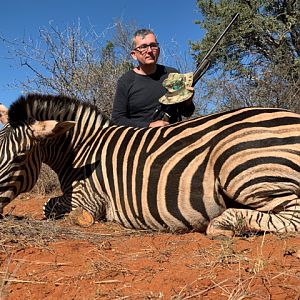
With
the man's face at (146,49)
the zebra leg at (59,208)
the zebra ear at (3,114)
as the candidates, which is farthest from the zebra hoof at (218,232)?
the man's face at (146,49)

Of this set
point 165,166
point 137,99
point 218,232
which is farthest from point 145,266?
point 137,99

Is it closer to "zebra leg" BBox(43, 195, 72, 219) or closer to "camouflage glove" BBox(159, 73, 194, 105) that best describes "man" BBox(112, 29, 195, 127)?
"camouflage glove" BBox(159, 73, 194, 105)

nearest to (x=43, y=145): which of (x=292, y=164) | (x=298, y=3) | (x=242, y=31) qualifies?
(x=292, y=164)

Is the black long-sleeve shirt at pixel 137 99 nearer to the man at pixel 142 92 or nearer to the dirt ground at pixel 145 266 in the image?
the man at pixel 142 92

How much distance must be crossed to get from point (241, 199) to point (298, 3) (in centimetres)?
1171

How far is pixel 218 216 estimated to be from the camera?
9.41 ft

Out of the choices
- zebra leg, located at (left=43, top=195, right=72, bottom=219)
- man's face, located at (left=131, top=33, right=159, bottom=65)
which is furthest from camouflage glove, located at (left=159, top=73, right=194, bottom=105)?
zebra leg, located at (left=43, top=195, right=72, bottom=219)

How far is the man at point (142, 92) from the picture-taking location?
4.60m

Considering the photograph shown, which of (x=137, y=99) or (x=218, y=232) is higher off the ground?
(x=137, y=99)

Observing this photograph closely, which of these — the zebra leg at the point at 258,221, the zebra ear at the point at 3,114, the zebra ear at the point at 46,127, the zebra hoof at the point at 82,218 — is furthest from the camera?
the zebra ear at the point at 3,114

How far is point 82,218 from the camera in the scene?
132 inches

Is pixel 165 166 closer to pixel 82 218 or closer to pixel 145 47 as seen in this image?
pixel 82 218

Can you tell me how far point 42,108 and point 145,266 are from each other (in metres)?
2.08

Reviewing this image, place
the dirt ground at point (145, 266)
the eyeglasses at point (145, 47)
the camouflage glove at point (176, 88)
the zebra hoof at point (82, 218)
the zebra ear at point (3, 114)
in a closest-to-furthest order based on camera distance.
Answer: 1. the dirt ground at point (145, 266)
2. the zebra hoof at point (82, 218)
3. the zebra ear at point (3, 114)
4. the camouflage glove at point (176, 88)
5. the eyeglasses at point (145, 47)
